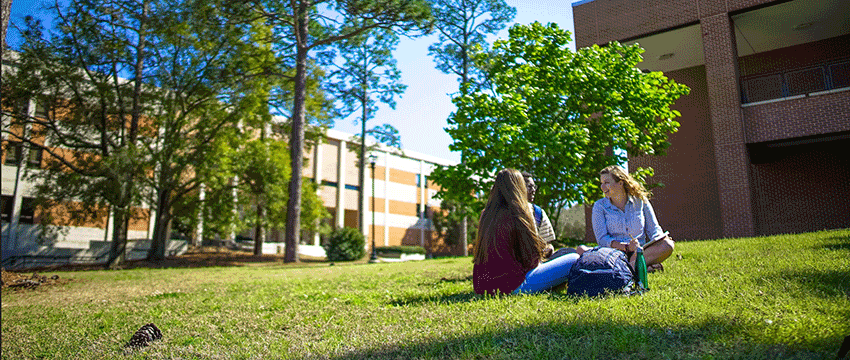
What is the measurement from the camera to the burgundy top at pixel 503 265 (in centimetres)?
494

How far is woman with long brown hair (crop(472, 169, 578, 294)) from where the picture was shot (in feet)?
16.1

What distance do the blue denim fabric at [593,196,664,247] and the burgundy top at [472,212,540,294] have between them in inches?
55.4

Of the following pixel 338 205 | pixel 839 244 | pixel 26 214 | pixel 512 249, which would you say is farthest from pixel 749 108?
pixel 26 214

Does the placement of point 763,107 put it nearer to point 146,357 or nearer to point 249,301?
point 249,301

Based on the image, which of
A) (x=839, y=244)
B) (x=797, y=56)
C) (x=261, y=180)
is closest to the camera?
(x=839, y=244)

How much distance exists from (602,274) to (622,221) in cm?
165

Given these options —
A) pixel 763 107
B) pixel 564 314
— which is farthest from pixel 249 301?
pixel 763 107

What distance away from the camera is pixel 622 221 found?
6.06m

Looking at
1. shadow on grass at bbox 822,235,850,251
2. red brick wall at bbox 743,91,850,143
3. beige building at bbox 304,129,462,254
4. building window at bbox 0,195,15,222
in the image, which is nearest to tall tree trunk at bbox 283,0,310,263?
red brick wall at bbox 743,91,850,143

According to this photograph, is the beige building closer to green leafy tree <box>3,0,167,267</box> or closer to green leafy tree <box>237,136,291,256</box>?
green leafy tree <box>237,136,291,256</box>

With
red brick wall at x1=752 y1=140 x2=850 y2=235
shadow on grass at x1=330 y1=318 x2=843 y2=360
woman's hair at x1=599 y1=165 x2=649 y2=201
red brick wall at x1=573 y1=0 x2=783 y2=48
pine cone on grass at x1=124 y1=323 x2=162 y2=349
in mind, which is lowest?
pine cone on grass at x1=124 y1=323 x2=162 y2=349

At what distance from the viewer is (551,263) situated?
511cm

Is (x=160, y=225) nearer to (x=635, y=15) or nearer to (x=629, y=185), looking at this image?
(x=635, y=15)

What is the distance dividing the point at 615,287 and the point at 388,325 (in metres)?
1.95
